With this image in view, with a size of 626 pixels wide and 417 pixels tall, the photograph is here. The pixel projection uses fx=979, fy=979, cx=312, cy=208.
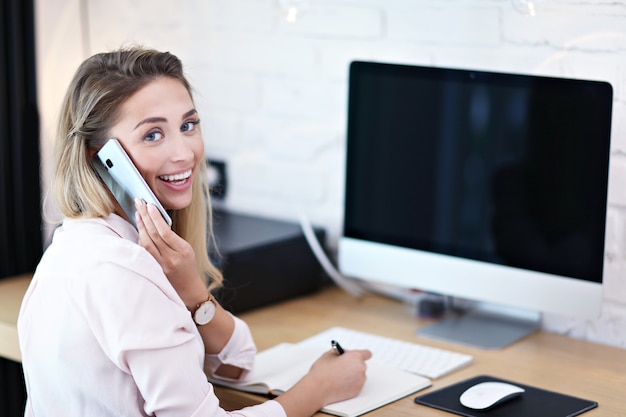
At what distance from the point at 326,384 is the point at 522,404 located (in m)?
0.30

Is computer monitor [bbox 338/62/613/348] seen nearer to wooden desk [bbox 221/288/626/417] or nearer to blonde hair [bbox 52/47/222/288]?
wooden desk [bbox 221/288/626/417]

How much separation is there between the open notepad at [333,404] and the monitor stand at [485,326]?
0.79 ft

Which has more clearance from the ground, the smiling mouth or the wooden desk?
the smiling mouth

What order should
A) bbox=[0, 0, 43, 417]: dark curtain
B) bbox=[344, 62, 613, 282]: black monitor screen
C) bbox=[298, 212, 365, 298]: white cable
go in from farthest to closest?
bbox=[0, 0, 43, 417]: dark curtain
bbox=[298, 212, 365, 298]: white cable
bbox=[344, 62, 613, 282]: black monitor screen

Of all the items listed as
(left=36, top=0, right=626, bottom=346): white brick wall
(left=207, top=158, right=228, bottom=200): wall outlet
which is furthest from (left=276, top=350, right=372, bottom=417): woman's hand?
(left=207, top=158, right=228, bottom=200): wall outlet

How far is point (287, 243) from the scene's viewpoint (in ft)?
6.86

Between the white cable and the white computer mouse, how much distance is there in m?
0.63

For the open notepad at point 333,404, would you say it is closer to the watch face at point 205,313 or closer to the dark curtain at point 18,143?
the watch face at point 205,313

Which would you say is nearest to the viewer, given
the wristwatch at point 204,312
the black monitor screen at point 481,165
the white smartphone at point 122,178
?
the white smartphone at point 122,178

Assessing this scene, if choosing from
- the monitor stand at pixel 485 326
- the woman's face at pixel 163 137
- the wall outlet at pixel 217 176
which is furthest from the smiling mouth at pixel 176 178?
the wall outlet at pixel 217 176

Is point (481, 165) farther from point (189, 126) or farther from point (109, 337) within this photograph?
point (109, 337)

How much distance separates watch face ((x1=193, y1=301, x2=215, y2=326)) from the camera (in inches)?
61.4

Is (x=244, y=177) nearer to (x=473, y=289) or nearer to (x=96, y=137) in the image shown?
(x=473, y=289)

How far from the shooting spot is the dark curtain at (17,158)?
92.7 inches
